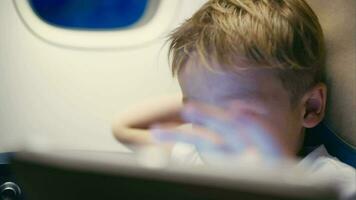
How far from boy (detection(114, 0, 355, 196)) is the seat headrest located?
0.06 feet

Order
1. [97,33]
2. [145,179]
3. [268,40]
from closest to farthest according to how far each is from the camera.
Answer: [145,179]
[268,40]
[97,33]

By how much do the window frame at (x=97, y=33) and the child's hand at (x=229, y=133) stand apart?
455mm

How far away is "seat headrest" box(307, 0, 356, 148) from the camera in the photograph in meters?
1.02

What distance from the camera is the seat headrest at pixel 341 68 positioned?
40.1 inches

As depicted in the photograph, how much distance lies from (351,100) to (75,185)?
59cm

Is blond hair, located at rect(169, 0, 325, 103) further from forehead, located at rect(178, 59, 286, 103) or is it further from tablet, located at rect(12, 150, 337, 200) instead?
tablet, located at rect(12, 150, 337, 200)

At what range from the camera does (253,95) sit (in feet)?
3.37

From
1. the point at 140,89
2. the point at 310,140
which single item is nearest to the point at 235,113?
the point at 310,140

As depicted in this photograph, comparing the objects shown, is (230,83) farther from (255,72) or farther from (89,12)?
(89,12)

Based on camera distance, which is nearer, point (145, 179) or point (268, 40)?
point (145, 179)

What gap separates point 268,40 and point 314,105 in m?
0.16

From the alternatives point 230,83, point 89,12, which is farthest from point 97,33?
point 230,83

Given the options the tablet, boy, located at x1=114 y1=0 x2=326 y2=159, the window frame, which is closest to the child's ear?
boy, located at x1=114 y1=0 x2=326 y2=159

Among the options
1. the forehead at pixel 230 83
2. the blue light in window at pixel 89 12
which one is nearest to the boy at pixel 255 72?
the forehead at pixel 230 83
